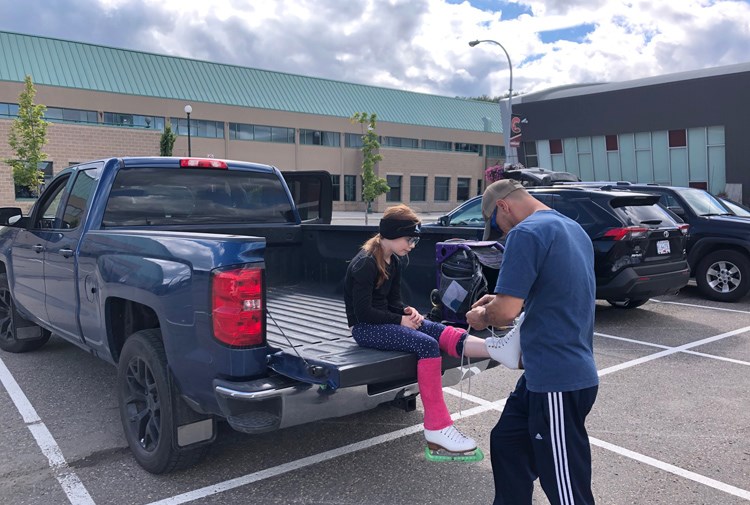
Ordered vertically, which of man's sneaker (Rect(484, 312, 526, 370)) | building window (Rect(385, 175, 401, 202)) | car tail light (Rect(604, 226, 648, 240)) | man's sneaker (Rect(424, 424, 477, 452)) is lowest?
man's sneaker (Rect(424, 424, 477, 452))

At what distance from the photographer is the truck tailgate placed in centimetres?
304

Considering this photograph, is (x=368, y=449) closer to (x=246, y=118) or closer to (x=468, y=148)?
(x=246, y=118)

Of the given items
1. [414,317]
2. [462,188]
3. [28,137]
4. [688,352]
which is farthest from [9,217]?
[462,188]

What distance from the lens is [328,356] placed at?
3273 millimetres

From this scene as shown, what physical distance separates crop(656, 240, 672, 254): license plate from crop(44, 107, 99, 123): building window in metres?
36.4

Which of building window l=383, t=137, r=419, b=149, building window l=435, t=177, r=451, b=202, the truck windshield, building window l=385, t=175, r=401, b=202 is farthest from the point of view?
building window l=435, t=177, r=451, b=202

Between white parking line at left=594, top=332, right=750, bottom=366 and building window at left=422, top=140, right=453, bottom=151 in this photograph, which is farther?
building window at left=422, top=140, right=453, bottom=151

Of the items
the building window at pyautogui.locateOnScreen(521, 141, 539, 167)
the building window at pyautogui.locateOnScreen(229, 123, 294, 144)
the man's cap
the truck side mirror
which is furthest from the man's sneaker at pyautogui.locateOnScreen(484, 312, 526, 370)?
the building window at pyautogui.locateOnScreen(229, 123, 294, 144)

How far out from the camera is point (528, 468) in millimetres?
2934

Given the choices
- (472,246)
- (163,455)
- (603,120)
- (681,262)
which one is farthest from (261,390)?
(603,120)

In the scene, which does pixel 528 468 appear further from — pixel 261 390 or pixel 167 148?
pixel 167 148

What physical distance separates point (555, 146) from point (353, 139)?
810 inches

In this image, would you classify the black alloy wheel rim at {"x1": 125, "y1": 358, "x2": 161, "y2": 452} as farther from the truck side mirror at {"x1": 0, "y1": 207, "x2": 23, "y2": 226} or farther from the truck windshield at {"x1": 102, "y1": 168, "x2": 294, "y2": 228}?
the truck side mirror at {"x1": 0, "y1": 207, "x2": 23, "y2": 226}

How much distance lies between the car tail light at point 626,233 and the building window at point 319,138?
4162 cm
